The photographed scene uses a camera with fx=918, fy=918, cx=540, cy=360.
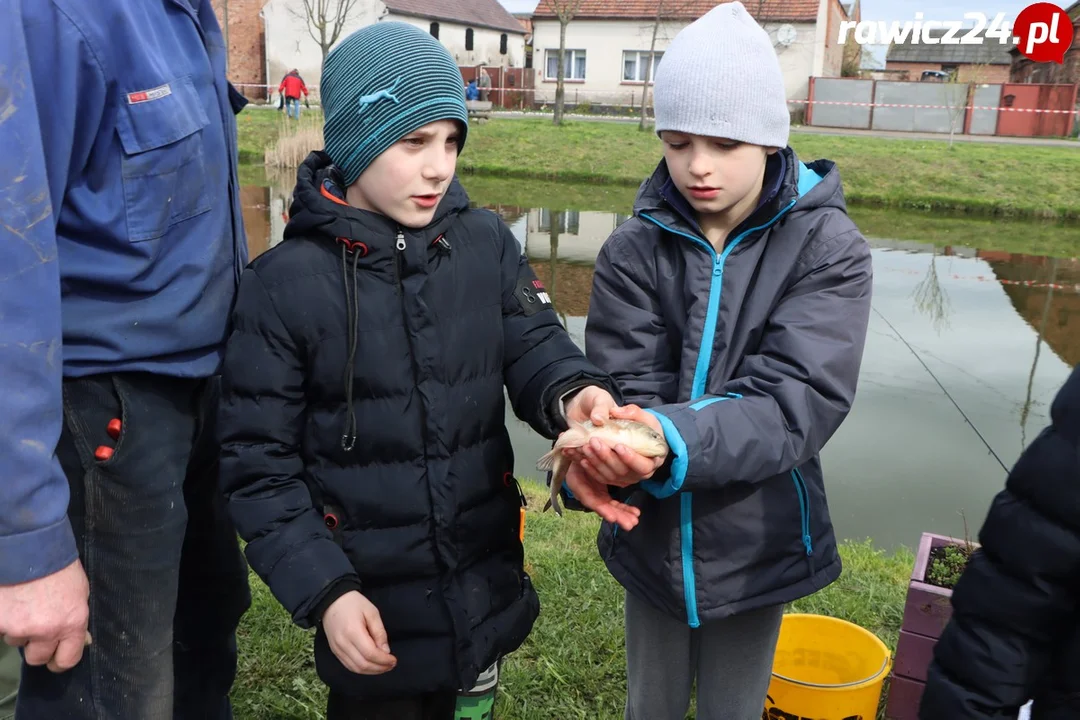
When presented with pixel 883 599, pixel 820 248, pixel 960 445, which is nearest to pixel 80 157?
pixel 820 248

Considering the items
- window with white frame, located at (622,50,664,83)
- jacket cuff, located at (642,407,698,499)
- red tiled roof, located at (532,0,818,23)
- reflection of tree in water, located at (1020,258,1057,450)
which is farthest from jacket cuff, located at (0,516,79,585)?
window with white frame, located at (622,50,664,83)

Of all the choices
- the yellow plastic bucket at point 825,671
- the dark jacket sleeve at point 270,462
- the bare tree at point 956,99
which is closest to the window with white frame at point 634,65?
the bare tree at point 956,99

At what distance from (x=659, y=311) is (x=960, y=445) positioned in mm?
4291

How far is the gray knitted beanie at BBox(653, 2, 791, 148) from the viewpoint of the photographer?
82.0 inches

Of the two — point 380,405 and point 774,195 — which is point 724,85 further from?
point 380,405

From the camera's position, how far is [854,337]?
208 centimetres

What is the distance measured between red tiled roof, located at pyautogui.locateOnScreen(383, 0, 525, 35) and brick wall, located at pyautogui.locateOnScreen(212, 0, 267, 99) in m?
5.54

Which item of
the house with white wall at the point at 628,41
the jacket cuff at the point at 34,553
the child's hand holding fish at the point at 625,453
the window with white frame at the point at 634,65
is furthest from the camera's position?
the window with white frame at the point at 634,65

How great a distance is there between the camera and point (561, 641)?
3238 millimetres

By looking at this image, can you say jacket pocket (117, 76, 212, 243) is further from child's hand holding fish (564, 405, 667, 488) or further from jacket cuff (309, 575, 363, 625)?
child's hand holding fish (564, 405, 667, 488)

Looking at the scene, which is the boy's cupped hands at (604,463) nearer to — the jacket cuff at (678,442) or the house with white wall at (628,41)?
the jacket cuff at (678,442)

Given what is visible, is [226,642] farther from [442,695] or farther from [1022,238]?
[1022,238]

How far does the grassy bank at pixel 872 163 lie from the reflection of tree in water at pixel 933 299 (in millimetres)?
6762

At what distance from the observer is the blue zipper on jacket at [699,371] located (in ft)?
6.97
